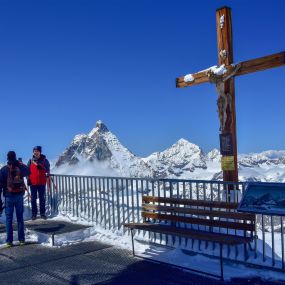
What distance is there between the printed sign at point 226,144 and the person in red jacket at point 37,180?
5.31 meters

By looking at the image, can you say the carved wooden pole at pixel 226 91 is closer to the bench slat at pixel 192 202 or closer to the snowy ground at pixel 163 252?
the bench slat at pixel 192 202

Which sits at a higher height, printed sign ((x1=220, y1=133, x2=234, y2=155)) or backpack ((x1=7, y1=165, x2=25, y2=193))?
printed sign ((x1=220, y1=133, x2=234, y2=155))

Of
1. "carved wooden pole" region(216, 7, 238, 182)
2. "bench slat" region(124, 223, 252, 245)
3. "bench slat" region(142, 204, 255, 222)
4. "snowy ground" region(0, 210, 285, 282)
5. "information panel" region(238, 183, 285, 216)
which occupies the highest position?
"carved wooden pole" region(216, 7, 238, 182)

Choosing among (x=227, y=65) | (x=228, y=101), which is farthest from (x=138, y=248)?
(x=227, y=65)

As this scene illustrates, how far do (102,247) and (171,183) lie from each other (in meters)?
1.86

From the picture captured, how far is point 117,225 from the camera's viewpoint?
30.5 ft

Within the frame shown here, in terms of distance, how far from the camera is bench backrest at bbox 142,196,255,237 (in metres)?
6.30

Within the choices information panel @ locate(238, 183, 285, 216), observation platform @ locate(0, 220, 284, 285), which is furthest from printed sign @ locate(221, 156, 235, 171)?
observation platform @ locate(0, 220, 284, 285)

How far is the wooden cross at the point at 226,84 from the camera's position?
7.64 metres

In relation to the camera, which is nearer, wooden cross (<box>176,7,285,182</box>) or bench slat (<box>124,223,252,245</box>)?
bench slat (<box>124,223,252,245</box>)

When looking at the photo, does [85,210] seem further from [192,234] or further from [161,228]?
[192,234]

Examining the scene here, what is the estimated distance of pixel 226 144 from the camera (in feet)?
25.4

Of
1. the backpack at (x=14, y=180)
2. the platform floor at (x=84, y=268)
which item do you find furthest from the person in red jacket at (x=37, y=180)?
the platform floor at (x=84, y=268)

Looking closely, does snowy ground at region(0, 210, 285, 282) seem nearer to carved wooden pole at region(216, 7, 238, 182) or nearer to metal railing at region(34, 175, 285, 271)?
metal railing at region(34, 175, 285, 271)
